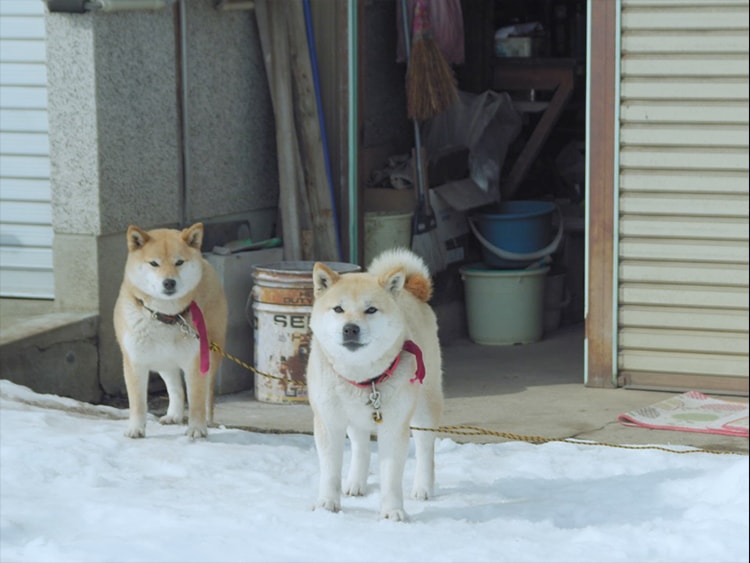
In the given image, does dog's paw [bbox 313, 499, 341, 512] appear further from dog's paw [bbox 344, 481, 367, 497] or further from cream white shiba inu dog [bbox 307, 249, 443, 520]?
dog's paw [bbox 344, 481, 367, 497]

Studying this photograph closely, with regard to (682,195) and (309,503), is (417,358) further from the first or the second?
(682,195)

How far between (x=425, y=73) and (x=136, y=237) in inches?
145

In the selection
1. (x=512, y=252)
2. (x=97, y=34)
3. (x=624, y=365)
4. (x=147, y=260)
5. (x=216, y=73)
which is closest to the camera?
(x=147, y=260)

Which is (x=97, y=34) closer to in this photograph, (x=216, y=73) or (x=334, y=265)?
(x=216, y=73)

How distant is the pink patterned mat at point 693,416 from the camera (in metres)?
6.46

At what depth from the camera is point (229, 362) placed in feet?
25.0

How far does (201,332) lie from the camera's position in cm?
598

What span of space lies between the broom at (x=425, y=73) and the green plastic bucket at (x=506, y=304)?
123 centimetres

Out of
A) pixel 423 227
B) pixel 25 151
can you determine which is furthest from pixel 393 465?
pixel 423 227

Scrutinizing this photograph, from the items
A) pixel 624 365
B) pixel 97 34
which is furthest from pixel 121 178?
pixel 624 365

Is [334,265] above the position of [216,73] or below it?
below

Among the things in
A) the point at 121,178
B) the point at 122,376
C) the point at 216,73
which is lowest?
the point at 122,376

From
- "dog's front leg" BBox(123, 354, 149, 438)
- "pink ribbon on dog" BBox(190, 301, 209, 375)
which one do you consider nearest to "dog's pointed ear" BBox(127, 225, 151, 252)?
"pink ribbon on dog" BBox(190, 301, 209, 375)

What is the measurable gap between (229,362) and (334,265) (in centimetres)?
85
